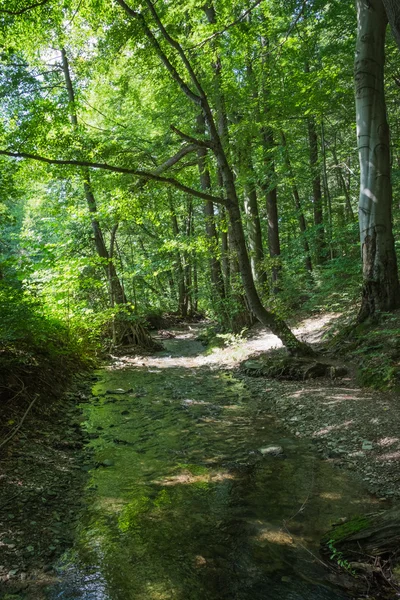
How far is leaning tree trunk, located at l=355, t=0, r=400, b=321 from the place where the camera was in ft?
25.9

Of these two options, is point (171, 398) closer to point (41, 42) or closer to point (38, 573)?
point (38, 573)

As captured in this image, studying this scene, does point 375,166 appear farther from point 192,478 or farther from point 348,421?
point 192,478

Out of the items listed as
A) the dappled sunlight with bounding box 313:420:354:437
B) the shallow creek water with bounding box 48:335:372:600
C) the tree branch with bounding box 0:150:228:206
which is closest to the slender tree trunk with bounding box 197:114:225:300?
the tree branch with bounding box 0:150:228:206

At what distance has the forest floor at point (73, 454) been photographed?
10.2ft

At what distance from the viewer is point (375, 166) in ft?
26.3

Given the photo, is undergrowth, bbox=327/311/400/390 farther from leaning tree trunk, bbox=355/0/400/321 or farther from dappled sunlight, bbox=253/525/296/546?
dappled sunlight, bbox=253/525/296/546

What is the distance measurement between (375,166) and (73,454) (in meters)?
7.83

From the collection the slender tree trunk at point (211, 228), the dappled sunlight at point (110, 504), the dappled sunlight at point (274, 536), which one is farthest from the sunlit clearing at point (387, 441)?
the slender tree trunk at point (211, 228)

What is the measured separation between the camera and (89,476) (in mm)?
4449

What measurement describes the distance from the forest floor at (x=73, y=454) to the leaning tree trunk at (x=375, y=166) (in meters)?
2.18

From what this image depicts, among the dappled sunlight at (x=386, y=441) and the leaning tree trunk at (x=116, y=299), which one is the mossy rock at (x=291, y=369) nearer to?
the dappled sunlight at (x=386, y=441)

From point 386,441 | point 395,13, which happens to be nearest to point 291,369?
point 386,441

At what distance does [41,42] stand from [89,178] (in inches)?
129

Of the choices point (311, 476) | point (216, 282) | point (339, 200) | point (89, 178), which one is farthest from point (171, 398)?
point (339, 200)
